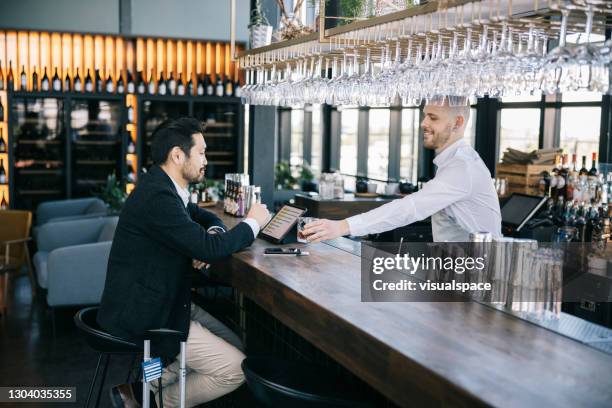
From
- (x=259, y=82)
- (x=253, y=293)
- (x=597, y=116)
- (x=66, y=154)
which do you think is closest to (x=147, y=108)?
(x=66, y=154)

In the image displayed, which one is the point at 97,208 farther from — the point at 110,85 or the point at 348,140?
the point at 348,140

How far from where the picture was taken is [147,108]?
956 centimetres

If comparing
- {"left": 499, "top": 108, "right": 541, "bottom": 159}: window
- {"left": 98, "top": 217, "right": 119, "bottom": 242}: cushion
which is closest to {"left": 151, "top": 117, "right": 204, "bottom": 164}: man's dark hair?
{"left": 98, "top": 217, "right": 119, "bottom": 242}: cushion

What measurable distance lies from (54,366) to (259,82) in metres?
2.35

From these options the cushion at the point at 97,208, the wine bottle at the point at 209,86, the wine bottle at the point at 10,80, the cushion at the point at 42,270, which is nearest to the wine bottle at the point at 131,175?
the cushion at the point at 97,208

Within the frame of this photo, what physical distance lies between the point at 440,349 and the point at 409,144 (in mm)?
7248

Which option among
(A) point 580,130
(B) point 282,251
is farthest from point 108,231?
(A) point 580,130

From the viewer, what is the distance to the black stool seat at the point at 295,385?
2295 mm

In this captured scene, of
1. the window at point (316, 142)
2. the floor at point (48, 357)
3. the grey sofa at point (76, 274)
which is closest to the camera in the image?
the floor at point (48, 357)

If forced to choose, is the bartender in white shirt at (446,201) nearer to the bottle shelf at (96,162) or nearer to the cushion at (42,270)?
the cushion at (42,270)

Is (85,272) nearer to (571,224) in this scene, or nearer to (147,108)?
(571,224)

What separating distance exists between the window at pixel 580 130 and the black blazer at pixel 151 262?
4072mm

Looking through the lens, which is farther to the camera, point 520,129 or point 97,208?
point 97,208

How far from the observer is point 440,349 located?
2.08 metres
